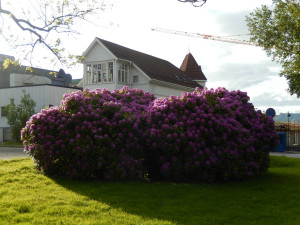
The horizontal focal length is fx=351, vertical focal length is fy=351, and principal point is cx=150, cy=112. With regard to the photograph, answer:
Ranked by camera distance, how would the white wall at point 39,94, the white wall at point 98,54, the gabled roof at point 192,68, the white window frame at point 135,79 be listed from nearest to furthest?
the white wall at point 98,54 → the white window frame at point 135,79 → the white wall at point 39,94 → the gabled roof at point 192,68

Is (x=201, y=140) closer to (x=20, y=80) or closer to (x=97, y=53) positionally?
(x=97, y=53)

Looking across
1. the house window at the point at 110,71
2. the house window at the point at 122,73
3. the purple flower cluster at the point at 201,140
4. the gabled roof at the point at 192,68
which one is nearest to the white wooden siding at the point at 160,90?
the house window at the point at 122,73

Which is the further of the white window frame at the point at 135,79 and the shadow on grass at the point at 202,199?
the white window frame at the point at 135,79

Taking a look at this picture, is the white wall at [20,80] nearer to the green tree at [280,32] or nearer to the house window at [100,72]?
the house window at [100,72]

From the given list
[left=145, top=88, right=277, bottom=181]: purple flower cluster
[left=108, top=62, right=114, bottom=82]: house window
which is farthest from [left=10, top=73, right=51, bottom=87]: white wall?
[left=145, top=88, right=277, bottom=181]: purple flower cluster

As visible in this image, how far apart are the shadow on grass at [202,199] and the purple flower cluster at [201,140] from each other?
1.45 ft

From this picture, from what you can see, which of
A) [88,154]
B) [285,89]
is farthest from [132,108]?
[285,89]

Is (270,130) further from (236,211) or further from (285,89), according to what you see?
(285,89)

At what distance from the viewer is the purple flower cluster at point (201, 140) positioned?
8.88m

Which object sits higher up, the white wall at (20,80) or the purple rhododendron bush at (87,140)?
the white wall at (20,80)

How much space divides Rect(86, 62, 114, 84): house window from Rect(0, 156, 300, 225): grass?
22724 mm

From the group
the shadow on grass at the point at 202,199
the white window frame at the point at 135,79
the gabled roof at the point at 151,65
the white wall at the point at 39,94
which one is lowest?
the shadow on grass at the point at 202,199

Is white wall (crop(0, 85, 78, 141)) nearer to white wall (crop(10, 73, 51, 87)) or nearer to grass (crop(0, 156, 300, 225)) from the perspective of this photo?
white wall (crop(10, 73, 51, 87))

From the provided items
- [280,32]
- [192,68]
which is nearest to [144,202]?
[280,32]
